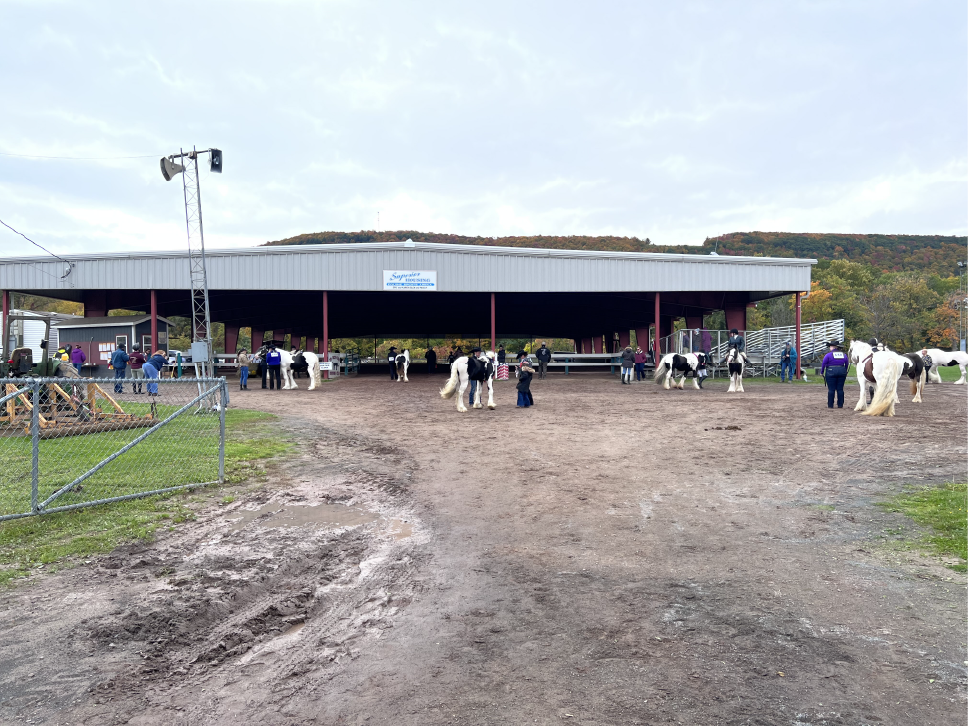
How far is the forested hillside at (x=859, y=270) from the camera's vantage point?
63312 millimetres

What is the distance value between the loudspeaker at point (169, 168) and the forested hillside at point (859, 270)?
36.9 m

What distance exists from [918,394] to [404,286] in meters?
20.2

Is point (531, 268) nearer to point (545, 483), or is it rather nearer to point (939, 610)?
point (545, 483)

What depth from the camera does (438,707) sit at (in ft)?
10.4

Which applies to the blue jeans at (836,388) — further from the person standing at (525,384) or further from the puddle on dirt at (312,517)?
the puddle on dirt at (312,517)

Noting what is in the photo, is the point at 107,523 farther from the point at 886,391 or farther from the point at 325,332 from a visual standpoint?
the point at 325,332

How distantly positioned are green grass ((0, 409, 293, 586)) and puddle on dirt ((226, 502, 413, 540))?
1.83 feet

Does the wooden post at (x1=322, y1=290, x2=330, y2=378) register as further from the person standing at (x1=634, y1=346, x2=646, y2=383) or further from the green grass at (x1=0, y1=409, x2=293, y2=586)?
the green grass at (x1=0, y1=409, x2=293, y2=586)

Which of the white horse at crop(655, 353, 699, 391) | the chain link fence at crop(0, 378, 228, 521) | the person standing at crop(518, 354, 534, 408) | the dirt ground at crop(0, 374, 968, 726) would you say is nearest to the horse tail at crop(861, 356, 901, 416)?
the dirt ground at crop(0, 374, 968, 726)

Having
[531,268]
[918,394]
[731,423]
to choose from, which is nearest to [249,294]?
[531,268]

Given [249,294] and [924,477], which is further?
[249,294]

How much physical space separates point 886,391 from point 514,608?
1322cm

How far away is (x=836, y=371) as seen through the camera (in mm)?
15578

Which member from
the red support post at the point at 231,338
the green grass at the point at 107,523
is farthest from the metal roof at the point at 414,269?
the green grass at the point at 107,523
